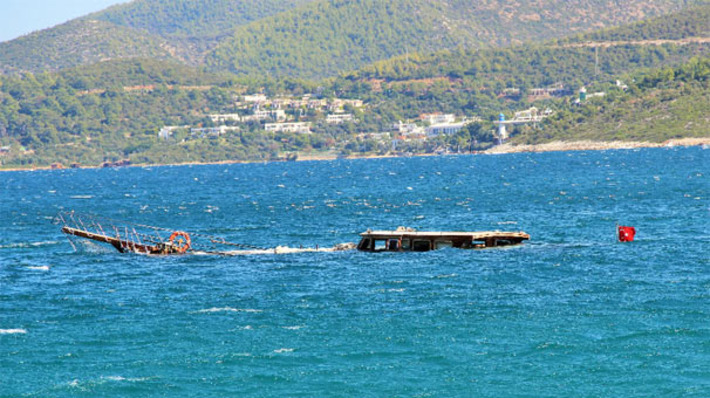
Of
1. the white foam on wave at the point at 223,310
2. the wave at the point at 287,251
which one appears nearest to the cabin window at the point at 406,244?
the wave at the point at 287,251

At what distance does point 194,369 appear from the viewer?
139 feet

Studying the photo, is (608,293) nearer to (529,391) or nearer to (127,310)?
(529,391)

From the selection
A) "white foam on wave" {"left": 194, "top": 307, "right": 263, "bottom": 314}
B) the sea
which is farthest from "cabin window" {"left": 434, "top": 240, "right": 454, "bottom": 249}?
"white foam on wave" {"left": 194, "top": 307, "right": 263, "bottom": 314}

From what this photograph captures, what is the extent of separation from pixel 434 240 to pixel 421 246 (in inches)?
41.1

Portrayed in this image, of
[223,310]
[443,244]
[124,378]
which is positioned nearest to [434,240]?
[443,244]

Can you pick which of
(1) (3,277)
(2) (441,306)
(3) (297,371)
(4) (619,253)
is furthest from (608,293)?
(1) (3,277)

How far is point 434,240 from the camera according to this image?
7438cm

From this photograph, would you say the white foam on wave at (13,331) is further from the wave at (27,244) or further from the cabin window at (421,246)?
the wave at (27,244)

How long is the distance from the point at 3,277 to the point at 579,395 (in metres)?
44.7

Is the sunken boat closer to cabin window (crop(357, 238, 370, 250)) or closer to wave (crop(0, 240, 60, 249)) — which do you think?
cabin window (crop(357, 238, 370, 250))

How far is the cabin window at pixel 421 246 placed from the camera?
74.3m

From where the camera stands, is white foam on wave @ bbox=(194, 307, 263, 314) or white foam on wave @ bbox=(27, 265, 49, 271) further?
white foam on wave @ bbox=(27, 265, 49, 271)

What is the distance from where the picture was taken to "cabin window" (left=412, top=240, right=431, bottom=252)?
74.3 m

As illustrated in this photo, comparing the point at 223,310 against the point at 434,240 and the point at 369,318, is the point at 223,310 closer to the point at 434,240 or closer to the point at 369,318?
the point at 369,318
